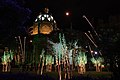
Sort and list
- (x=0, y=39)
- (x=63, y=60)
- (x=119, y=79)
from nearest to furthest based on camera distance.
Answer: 1. (x=119, y=79)
2. (x=0, y=39)
3. (x=63, y=60)

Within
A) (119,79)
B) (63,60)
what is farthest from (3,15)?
(63,60)

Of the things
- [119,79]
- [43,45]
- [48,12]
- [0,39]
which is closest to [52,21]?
[48,12]

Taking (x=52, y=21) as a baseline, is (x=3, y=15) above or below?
below

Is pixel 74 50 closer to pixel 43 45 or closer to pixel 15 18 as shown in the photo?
pixel 43 45

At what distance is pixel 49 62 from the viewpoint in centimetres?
3522

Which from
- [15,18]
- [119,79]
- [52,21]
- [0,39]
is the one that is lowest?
[119,79]

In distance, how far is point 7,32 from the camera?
1605cm

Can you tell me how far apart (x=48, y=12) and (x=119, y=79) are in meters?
67.4

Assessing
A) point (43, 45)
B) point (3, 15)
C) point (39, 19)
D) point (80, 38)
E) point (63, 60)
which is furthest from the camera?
point (39, 19)

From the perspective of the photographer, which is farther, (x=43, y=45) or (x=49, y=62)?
(x=43, y=45)

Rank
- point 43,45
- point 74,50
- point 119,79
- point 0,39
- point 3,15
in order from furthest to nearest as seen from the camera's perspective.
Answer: point 43,45 → point 74,50 → point 0,39 → point 3,15 → point 119,79

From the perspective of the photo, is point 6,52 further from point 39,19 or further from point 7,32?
point 39,19

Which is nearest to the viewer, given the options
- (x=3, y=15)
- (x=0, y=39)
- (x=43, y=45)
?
(x=3, y=15)

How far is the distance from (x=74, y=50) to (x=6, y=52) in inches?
358
